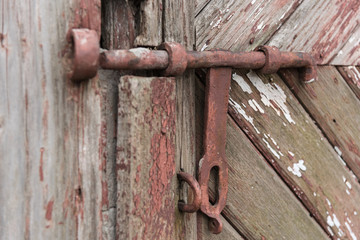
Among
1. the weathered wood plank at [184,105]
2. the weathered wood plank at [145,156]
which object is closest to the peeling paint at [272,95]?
the weathered wood plank at [184,105]

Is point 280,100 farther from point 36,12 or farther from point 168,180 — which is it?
point 36,12

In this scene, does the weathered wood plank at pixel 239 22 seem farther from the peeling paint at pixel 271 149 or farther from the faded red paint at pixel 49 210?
the faded red paint at pixel 49 210

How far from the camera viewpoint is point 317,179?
118cm

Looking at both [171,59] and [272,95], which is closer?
[171,59]

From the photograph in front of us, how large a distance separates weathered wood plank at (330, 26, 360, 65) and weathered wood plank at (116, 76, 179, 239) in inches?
26.6

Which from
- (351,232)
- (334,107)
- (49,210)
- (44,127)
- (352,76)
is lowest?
(351,232)

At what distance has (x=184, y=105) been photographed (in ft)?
3.00

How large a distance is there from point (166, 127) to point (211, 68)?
19cm

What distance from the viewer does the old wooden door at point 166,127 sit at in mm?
678

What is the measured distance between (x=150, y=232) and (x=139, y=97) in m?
0.28

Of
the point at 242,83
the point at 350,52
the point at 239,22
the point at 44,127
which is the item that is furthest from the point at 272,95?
the point at 44,127

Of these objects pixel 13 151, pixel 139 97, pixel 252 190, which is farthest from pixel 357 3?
pixel 13 151

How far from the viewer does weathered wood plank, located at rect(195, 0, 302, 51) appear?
953mm

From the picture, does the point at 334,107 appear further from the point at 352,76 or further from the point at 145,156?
the point at 145,156
